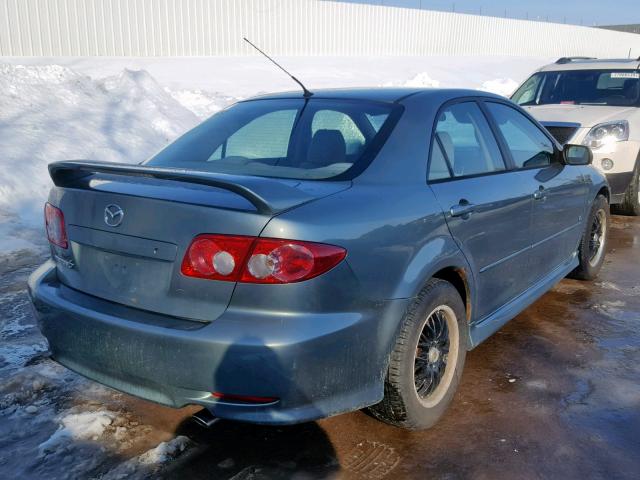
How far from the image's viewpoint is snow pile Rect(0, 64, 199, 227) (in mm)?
7355

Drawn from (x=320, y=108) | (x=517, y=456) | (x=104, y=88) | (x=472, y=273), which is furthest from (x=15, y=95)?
(x=517, y=456)

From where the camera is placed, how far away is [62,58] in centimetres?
1791

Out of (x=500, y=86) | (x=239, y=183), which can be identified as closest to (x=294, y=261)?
(x=239, y=183)

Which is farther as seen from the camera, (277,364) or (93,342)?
(93,342)

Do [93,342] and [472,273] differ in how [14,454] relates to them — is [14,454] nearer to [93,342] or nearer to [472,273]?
[93,342]

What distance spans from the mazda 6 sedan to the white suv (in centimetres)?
411

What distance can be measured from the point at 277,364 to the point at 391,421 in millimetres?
854

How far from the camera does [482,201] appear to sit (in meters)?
3.17

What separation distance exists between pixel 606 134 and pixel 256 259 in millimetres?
6099

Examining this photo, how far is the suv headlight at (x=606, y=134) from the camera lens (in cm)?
703

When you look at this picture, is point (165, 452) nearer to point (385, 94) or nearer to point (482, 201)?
point (482, 201)

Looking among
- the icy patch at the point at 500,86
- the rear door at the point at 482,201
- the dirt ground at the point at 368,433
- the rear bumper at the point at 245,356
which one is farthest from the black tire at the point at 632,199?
the icy patch at the point at 500,86

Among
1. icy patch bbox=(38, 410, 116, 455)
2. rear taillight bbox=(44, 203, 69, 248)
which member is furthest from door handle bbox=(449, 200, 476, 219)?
icy patch bbox=(38, 410, 116, 455)

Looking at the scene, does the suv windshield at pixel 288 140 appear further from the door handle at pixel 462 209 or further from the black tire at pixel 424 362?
the black tire at pixel 424 362
